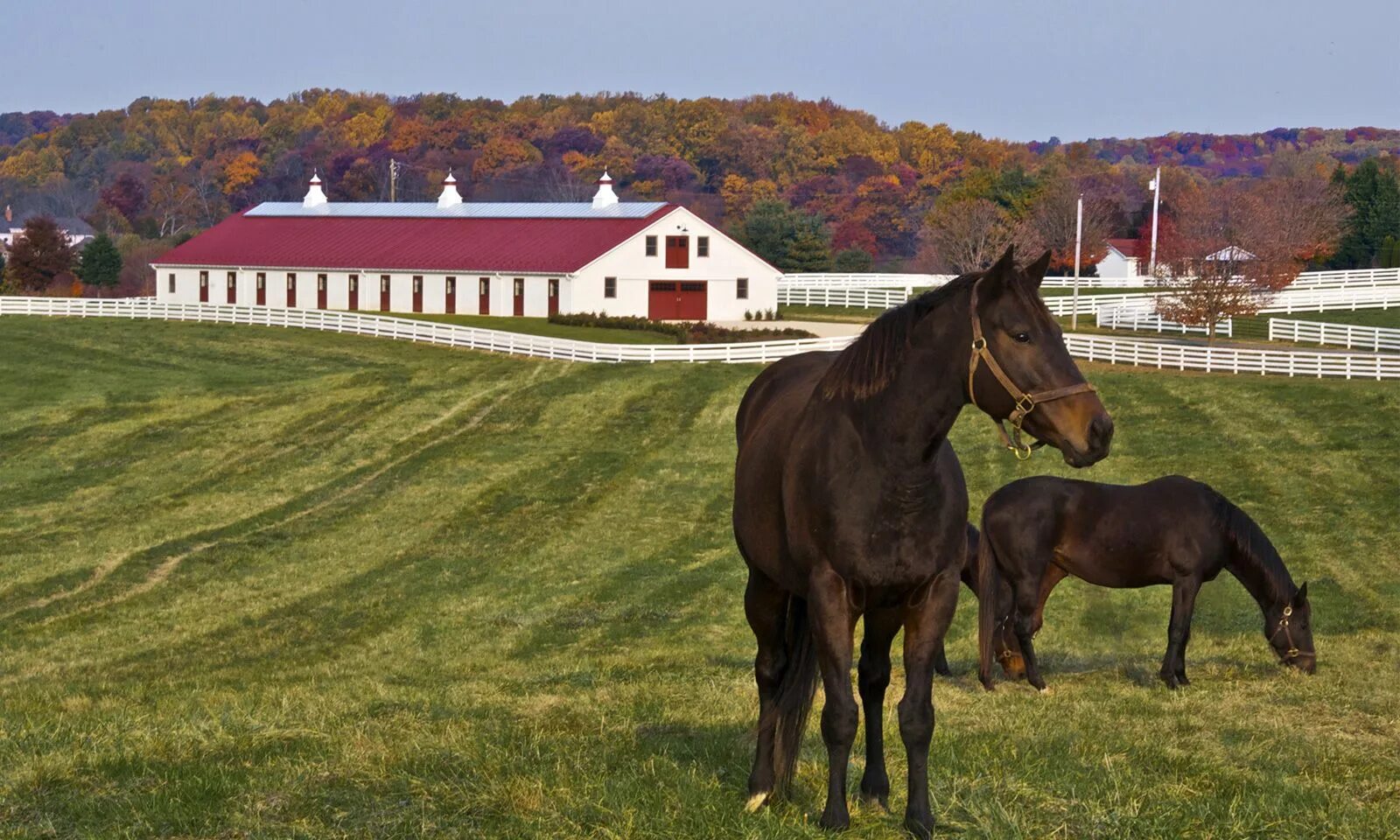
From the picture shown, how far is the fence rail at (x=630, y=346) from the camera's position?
45375mm

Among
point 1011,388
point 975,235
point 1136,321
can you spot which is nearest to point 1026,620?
point 1011,388

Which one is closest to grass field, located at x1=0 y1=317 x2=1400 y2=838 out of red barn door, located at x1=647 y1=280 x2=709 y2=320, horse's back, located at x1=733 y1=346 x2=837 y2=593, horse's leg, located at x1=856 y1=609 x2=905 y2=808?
horse's leg, located at x1=856 y1=609 x2=905 y2=808

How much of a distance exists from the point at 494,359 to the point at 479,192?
112452 millimetres

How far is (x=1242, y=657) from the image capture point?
15.5 m

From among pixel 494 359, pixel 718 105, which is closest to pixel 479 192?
pixel 718 105

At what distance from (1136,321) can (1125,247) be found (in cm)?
3640

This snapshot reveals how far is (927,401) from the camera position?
23.0 feet

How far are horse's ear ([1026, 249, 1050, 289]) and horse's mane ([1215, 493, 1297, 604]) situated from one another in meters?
8.19

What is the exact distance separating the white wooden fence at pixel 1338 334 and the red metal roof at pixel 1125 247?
1572 inches

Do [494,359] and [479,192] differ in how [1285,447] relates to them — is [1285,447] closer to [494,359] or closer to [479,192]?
[494,359]

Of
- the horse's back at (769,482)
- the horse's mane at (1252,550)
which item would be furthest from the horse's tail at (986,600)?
the horse's back at (769,482)

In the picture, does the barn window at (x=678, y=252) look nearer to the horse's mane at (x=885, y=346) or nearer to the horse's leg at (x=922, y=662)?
the horse's mane at (x=885, y=346)

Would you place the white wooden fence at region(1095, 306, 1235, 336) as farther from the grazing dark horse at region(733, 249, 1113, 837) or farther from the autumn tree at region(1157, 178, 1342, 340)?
the grazing dark horse at region(733, 249, 1113, 837)

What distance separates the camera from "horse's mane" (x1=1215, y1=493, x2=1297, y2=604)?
564 inches
